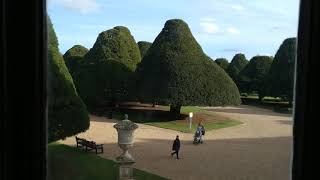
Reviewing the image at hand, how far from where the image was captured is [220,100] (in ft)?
62.0

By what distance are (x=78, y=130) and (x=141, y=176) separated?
168 centimetres

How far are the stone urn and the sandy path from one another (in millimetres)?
2389

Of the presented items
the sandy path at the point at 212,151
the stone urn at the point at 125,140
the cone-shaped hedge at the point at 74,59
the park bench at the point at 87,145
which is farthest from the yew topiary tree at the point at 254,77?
the stone urn at the point at 125,140

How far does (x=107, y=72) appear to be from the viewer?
62.6ft

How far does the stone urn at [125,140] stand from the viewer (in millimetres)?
6109

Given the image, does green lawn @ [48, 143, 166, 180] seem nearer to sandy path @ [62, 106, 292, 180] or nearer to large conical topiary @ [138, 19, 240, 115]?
sandy path @ [62, 106, 292, 180]

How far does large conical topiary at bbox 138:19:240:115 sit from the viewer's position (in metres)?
18.4

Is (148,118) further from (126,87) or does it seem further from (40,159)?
(40,159)

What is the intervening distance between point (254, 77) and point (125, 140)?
514 inches

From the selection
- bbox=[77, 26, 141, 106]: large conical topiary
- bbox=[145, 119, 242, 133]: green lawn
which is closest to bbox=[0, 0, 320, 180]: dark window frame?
bbox=[145, 119, 242, 133]: green lawn

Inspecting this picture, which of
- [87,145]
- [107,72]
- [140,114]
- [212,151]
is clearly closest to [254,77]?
[140,114]

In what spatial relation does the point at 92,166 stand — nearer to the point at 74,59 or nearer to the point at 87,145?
the point at 87,145

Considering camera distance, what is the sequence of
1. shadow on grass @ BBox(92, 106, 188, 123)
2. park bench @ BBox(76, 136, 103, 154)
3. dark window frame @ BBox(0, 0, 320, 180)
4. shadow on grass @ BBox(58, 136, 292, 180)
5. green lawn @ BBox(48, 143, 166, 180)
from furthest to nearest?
shadow on grass @ BBox(92, 106, 188, 123), park bench @ BBox(76, 136, 103, 154), shadow on grass @ BBox(58, 136, 292, 180), green lawn @ BBox(48, 143, 166, 180), dark window frame @ BBox(0, 0, 320, 180)

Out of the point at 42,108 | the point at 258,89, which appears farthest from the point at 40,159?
the point at 258,89
